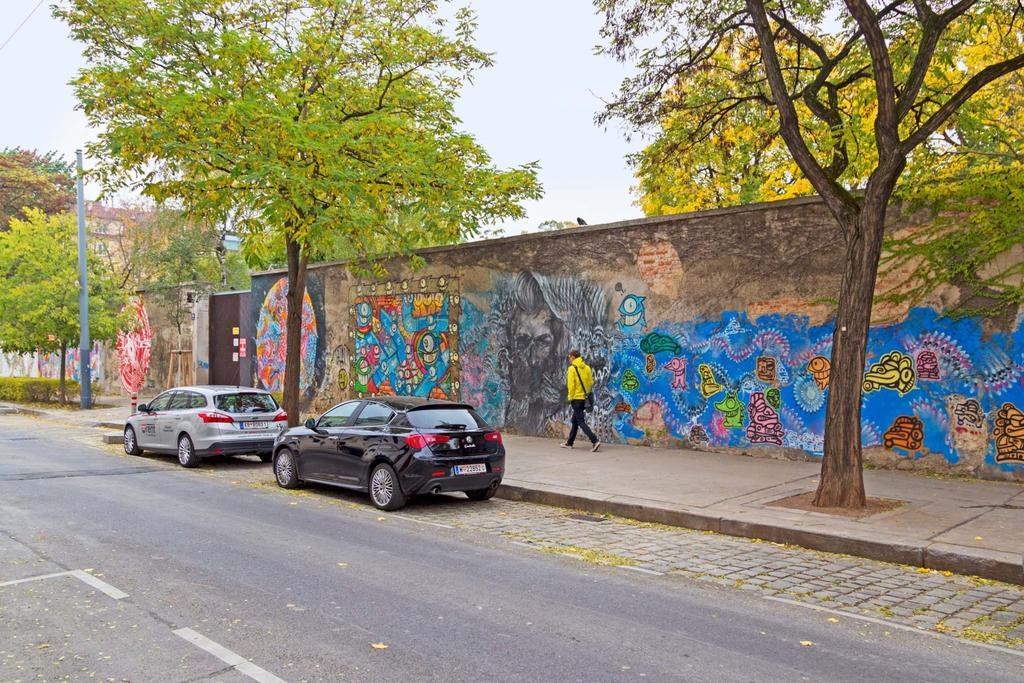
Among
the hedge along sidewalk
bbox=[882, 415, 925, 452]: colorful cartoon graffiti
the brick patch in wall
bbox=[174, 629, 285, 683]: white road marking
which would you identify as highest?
the brick patch in wall

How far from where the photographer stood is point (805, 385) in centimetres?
1257

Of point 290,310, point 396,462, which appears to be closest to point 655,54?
point 396,462

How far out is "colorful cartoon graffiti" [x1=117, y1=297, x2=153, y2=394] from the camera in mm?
30031

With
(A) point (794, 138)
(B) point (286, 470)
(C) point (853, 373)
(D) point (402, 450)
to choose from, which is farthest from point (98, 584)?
(A) point (794, 138)

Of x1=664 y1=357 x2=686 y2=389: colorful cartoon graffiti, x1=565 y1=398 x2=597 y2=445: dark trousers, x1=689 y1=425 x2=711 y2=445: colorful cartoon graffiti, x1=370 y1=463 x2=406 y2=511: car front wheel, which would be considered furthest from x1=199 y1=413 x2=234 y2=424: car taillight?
x1=689 y1=425 x2=711 y2=445: colorful cartoon graffiti

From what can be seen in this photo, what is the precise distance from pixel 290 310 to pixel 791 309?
10.3 meters

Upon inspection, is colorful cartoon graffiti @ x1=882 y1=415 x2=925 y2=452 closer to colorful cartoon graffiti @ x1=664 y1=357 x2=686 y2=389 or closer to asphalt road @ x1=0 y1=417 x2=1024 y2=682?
colorful cartoon graffiti @ x1=664 y1=357 x2=686 y2=389

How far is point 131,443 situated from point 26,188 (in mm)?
34740

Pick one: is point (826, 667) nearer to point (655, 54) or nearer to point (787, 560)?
point (787, 560)

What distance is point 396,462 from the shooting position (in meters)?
9.66

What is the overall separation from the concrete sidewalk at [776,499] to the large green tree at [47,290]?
61.9 feet

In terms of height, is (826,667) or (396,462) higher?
(396,462)

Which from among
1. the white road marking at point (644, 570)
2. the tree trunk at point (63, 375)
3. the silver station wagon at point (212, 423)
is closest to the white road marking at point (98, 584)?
the white road marking at point (644, 570)

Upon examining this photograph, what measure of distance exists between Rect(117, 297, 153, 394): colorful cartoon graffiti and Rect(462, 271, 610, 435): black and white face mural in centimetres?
1739
